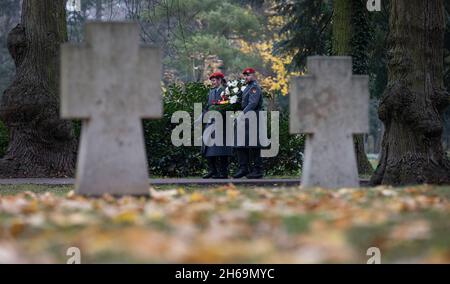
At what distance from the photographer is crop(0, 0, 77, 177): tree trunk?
2016cm

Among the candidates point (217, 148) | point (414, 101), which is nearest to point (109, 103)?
point (414, 101)

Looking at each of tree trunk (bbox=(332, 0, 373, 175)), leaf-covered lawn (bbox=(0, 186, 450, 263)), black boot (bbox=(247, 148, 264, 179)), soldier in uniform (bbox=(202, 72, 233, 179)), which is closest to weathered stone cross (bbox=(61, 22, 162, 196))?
leaf-covered lawn (bbox=(0, 186, 450, 263))

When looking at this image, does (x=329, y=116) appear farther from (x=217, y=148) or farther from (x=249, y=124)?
(x=217, y=148)

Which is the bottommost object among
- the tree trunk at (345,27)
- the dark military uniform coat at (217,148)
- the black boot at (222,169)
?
the black boot at (222,169)

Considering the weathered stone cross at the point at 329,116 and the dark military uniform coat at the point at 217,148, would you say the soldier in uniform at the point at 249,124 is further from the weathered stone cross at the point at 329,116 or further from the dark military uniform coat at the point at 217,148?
the weathered stone cross at the point at 329,116

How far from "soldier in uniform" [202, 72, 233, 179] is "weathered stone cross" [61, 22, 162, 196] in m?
9.11

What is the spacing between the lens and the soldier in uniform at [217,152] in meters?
19.4

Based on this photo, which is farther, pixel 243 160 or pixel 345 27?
pixel 345 27

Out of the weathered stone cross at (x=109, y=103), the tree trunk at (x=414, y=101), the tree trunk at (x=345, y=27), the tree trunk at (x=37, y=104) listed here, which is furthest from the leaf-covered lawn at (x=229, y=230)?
the tree trunk at (x=345, y=27)

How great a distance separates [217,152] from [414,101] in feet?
17.6

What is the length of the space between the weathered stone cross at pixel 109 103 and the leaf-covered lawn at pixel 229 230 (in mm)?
669

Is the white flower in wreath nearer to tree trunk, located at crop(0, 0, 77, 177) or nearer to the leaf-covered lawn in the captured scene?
tree trunk, located at crop(0, 0, 77, 177)

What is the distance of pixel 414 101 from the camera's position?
15156mm
